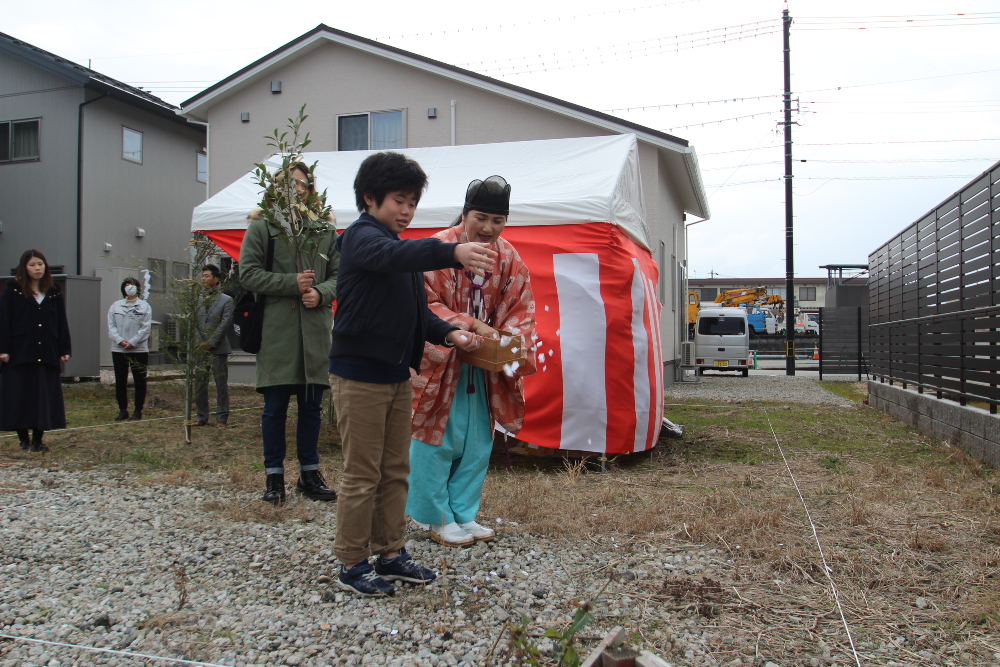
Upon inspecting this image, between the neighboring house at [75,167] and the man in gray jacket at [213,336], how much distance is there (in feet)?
24.7

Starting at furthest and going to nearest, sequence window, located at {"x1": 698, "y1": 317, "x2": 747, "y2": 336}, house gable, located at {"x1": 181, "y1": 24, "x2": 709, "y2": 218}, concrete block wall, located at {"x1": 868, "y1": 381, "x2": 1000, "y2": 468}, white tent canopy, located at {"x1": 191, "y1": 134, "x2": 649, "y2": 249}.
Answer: window, located at {"x1": 698, "y1": 317, "x2": 747, "y2": 336} → house gable, located at {"x1": 181, "y1": 24, "x2": 709, "y2": 218} → concrete block wall, located at {"x1": 868, "y1": 381, "x2": 1000, "y2": 468} → white tent canopy, located at {"x1": 191, "y1": 134, "x2": 649, "y2": 249}

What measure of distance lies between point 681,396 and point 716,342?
6.20 m

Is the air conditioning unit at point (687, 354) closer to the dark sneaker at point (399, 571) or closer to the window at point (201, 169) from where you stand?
the window at point (201, 169)

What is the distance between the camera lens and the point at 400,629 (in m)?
2.03

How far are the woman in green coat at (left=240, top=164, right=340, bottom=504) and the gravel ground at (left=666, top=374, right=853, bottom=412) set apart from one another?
7496 millimetres

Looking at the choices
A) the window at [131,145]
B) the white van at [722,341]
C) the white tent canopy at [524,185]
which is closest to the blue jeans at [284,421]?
the white tent canopy at [524,185]

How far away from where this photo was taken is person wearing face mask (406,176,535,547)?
2863 mm

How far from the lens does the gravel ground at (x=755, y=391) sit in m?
10.1

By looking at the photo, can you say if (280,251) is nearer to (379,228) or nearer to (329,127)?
(379,228)

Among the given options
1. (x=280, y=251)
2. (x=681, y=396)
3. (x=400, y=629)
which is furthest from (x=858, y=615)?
(x=681, y=396)

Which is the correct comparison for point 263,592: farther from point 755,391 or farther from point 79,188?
point 79,188

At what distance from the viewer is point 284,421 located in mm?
3465

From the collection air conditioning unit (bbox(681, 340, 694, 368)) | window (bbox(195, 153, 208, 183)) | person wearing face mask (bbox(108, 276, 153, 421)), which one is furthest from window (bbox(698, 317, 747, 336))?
person wearing face mask (bbox(108, 276, 153, 421))

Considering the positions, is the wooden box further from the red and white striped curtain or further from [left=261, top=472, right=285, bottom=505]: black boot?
the red and white striped curtain
